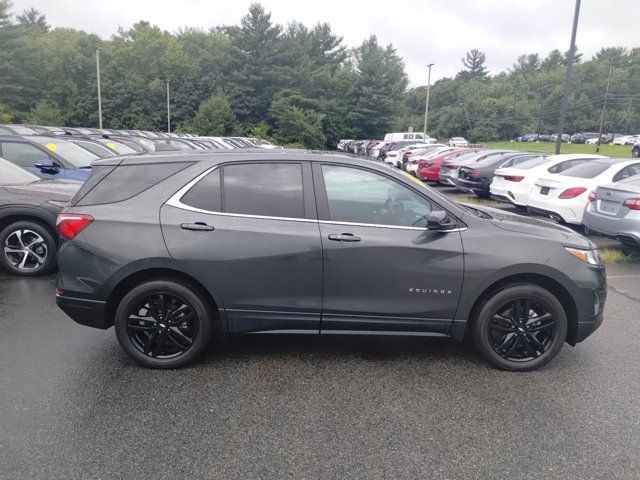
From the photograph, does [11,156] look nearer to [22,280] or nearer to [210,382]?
[22,280]

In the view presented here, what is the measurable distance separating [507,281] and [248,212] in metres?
2.05

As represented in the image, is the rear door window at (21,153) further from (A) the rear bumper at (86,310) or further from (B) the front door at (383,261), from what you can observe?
(B) the front door at (383,261)

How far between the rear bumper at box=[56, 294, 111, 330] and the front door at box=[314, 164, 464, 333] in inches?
66.1

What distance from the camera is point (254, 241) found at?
Result: 12.2ft

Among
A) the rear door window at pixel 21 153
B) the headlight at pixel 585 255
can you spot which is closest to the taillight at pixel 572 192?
the headlight at pixel 585 255

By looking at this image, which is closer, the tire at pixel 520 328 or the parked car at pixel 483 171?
the tire at pixel 520 328

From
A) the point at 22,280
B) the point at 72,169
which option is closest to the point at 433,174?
the point at 72,169

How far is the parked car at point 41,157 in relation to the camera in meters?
8.41

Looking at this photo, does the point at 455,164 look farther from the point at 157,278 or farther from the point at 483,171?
the point at 157,278

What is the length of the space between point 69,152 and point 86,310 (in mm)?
6395

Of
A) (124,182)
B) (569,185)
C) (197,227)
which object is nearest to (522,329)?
(197,227)

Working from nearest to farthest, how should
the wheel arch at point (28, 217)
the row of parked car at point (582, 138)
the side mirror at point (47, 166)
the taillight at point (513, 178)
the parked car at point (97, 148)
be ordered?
the wheel arch at point (28, 217) < the side mirror at point (47, 166) < the parked car at point (97, 148) < the taillight at point (513, 178) < the row of parked car at point (582, 138)

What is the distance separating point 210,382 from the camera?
3.69 m

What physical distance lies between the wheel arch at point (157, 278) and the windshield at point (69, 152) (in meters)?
5.62
